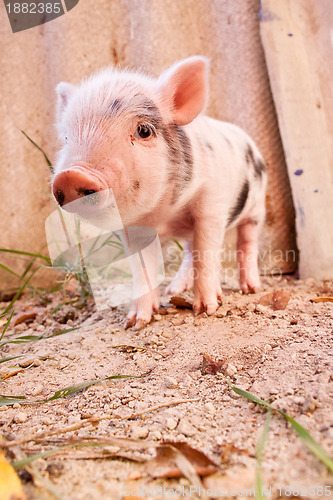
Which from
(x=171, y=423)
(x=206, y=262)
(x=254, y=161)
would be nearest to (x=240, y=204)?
(x=254, y=161)

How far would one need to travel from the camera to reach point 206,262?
6.98 ft

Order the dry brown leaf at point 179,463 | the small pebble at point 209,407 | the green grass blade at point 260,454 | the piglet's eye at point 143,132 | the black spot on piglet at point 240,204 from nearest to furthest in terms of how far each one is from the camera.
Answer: the green grass blade at point 260,454 < the dry brown leaf at point 179,463 < the small pebble at point 209,407 < the piglet's eye at point 143,132 < the black spot on piglet at point 240,204

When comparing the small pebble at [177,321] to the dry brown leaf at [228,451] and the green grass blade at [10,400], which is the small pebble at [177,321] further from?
the dry brown leaf at [228,451]

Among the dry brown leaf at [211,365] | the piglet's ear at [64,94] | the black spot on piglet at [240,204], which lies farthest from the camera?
the black spot on piglet at [240,204]

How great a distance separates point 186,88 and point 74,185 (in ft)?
2.72

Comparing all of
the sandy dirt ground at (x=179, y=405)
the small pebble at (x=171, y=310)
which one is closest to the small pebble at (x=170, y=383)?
the sandy dirt ground at (x=179, y=405)

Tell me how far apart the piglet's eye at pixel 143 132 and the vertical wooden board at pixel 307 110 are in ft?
6.06

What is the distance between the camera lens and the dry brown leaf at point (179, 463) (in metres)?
0.86

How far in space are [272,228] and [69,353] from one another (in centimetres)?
232

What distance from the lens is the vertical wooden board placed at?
314 centimetres

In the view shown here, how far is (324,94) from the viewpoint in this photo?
10.3ft

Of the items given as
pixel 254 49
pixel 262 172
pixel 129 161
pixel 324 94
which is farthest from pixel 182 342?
pixel 254 49

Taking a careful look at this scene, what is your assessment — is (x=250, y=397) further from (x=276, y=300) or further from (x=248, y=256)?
(x=248, y=256)

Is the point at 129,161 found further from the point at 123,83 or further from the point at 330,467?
the point at 330,467
